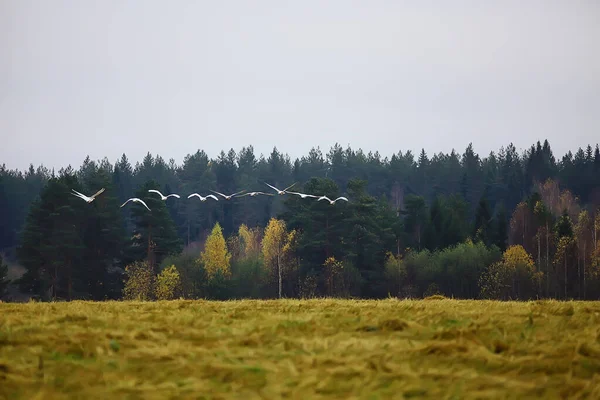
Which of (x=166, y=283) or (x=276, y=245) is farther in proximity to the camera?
(x=276, y=245)

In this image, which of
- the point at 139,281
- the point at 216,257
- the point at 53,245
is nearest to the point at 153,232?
the point at 139,281

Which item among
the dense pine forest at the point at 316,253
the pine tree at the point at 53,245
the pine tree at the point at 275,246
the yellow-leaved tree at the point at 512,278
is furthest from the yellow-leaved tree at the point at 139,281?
the yellow-leaved tree at the point at 512,278

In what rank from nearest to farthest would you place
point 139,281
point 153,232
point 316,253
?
point 139,281, point 153,232, point 316,253

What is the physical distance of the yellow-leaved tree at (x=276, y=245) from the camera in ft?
329

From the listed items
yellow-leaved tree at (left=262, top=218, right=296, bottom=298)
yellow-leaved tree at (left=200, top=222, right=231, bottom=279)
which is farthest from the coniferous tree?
yellow-leaved tree at (left=262, top=218, right=296, bottom=298)

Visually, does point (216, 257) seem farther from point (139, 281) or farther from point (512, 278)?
point (512, 278)

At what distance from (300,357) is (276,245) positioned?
98.4 m

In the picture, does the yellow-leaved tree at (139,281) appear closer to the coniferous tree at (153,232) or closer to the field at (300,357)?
the coniferous tree at (153,232)

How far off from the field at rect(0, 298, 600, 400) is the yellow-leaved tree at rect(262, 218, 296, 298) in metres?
83.4

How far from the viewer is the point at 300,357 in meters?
8.66

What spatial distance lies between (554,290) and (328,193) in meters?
28.1

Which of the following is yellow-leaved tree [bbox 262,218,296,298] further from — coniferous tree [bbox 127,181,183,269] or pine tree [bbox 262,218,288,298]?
coniferous tree [bbox 127,181,183,269]

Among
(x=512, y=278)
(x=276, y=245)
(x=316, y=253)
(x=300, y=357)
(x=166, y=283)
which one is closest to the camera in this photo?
(x=300, y=357)

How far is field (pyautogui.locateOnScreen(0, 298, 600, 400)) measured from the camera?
767 cm
